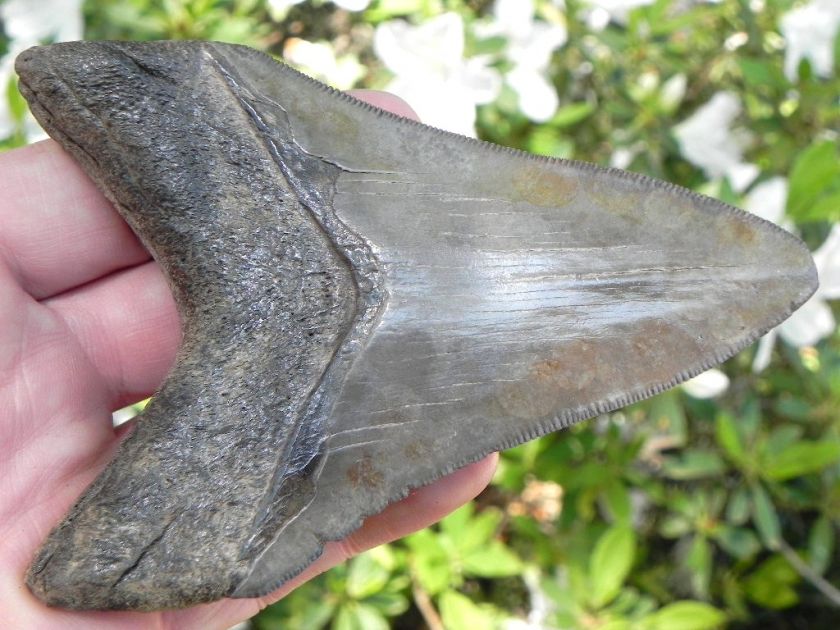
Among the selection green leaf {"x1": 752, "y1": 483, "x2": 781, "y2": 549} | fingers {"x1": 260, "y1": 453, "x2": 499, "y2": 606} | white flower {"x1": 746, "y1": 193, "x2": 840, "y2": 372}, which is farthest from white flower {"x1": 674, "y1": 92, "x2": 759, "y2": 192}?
fingers {"x1": 260, "y1": 453, "x2": 499, "y2": 606}

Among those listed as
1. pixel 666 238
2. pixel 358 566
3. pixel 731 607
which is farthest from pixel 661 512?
pixel 666 238

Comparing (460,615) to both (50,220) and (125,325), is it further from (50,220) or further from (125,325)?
(50,220)

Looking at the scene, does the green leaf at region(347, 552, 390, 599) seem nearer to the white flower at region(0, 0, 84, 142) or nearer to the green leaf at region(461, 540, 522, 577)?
the green leaf at region(461, 540, 522, 577)

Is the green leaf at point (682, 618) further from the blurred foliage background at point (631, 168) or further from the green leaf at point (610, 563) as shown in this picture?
the green leaf at point (610, 563)

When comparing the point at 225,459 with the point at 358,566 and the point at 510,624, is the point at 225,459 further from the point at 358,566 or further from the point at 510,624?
the point at 510,624

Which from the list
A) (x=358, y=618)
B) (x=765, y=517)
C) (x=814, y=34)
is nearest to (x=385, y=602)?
(x=358, y=618)

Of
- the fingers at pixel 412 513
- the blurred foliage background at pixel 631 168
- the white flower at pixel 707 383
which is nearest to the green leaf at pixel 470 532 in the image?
the blurred foliage background at pixel 631 168

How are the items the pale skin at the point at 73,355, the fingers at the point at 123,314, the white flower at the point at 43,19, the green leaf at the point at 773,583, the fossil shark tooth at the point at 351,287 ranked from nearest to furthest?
the fossil shark tooth at the point at 351,287 → the pale skin at the point at 73,355 → the fingers at the point at 123,314 → the white flower at the point at 43,19 → the green leaf at the point at 773,583

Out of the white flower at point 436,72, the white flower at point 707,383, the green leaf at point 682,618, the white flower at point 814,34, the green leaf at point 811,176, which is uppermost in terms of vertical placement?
the white flower at point 436,72
